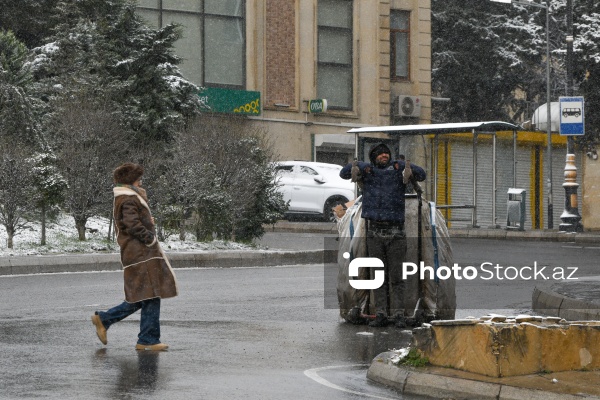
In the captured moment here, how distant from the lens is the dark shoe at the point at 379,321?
1389 centimetres

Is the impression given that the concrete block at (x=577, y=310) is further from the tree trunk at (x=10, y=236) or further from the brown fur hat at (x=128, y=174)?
the tree trunk at (x=10, y=236)

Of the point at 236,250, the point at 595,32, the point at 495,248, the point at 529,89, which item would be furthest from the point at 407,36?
the point at 236,250

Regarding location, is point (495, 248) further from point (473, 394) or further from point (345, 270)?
point (473, 394)

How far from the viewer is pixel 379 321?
13906 mm

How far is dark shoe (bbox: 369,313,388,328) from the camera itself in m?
13.9

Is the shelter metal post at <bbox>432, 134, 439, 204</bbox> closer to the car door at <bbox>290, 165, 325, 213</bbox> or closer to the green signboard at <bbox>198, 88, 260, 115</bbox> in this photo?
the car door at <bbox>290, 165, 325, 213</bbox>

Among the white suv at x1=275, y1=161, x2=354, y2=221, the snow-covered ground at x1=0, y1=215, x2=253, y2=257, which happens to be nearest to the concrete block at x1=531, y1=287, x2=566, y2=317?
the snow-covered ground at x1=0, y1=215, x2=253, y2=257

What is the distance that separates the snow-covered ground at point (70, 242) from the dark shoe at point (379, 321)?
30.9 feet

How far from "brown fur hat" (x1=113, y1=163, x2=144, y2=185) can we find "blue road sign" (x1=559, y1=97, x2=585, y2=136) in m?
23.8

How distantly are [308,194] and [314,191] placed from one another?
0.17 m

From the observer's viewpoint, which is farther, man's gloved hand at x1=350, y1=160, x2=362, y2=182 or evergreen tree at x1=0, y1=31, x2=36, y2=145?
evergreen tree at x1=0, y1=31, x2=36, y2=145

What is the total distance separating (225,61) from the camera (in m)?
42.6

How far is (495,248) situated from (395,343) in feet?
50.0

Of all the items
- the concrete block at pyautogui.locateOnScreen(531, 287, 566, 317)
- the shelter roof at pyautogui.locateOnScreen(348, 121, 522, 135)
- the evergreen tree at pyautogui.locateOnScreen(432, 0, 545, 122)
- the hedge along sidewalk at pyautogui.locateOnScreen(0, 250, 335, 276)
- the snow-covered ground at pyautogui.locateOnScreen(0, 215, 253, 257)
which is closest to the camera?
the concrete block at pyautogui.locateOnScreen(531, 287, 566, 317)
